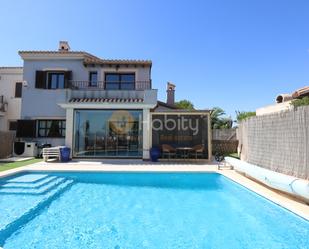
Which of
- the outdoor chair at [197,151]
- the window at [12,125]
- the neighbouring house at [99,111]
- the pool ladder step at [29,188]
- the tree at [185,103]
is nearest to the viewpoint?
the pool ladder step at [29,188]

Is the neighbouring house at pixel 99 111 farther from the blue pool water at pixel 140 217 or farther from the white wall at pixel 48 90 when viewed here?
the blue pool water at pixel 140 217

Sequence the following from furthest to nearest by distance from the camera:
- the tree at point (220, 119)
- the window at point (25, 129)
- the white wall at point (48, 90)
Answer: the tree at point (220, 119), the white wall at point (48, 90), the window at point (25, 129)

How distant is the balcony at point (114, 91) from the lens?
1794 centimetres

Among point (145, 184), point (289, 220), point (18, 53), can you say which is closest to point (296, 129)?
point (289, 220)

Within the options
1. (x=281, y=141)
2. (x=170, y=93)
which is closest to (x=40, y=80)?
(x=170, y=93)

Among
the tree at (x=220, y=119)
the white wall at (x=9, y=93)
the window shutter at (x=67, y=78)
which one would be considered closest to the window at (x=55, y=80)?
the window shutter at (x=67, y=78)

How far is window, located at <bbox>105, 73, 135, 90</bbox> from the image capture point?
21.2 metres

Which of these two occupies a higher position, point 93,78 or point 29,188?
point 93,78

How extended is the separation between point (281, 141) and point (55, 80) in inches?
764

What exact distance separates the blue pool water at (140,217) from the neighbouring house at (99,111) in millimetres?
7152

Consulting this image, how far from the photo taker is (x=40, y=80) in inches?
840

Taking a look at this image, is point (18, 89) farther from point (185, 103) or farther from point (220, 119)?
point (220, 119)

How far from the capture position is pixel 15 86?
84.8 ft

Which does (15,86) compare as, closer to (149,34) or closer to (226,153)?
(149,34)
